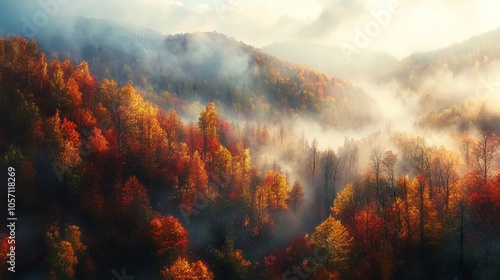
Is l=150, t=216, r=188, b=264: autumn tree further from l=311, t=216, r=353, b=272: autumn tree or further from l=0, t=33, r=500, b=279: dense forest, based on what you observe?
l=311, t=216, r=353, b=272: autumn tree

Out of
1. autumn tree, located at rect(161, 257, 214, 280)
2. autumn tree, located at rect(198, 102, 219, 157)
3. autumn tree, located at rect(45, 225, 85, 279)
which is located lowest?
autumn tree, located at rect(161, 257, 214, 280)

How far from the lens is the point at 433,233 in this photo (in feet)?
219

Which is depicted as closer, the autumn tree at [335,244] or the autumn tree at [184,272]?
the autumn tree at [184,272]

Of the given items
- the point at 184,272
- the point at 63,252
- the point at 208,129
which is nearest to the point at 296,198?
the point at 208,129

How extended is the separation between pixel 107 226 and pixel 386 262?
48.5 m

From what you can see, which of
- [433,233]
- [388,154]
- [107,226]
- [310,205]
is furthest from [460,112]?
[107,226]

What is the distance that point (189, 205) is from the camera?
8038 cm

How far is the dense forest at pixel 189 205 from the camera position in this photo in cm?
6312

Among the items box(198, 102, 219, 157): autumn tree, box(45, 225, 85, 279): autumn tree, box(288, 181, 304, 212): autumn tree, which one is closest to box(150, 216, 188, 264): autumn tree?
box(45, 225, 85, 279): autumn tree

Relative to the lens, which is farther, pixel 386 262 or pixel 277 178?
pixel 277 178

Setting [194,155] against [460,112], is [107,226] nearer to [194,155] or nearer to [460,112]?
[194,155]

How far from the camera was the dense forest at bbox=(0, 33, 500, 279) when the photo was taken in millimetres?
63125

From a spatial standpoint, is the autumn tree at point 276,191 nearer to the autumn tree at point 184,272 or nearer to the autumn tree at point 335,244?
the autumn tree at point 335,244

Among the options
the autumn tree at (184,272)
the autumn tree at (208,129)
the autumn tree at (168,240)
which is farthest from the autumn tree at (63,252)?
the autumn tree at (208,129)
